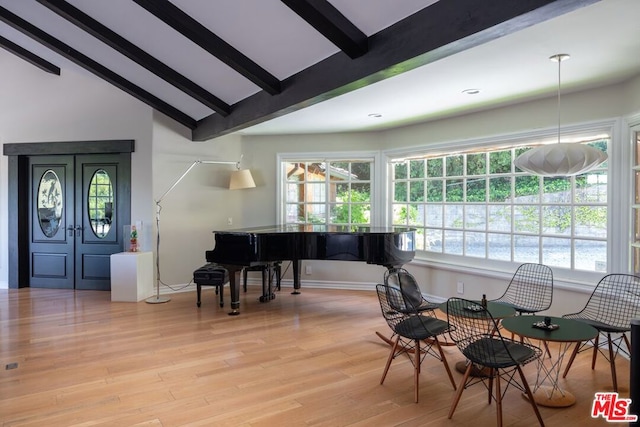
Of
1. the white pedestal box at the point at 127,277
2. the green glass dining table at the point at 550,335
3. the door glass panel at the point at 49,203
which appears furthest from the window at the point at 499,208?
the door glass panel at the point at 49,203

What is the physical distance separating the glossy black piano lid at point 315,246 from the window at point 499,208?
0.96 m

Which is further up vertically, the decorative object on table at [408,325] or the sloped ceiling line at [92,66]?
the sloped ceiling line at [92,66]

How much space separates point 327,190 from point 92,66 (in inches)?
144

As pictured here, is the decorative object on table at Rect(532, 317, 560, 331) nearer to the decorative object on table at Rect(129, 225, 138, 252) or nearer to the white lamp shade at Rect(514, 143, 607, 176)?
the white lamp shade at Rect(514, 143, 607, 176)

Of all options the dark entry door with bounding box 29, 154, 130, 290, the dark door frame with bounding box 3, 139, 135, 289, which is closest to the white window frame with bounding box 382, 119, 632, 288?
the dark entry door with bounding box 29, 154, 130, 290

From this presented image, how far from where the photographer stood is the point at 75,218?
650 centimetres

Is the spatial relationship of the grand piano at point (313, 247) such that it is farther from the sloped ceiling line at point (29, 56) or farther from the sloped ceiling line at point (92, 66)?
the sloped ceiling line at point (29, 56)

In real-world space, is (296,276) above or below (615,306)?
below

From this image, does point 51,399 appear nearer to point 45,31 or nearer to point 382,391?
point 382,391

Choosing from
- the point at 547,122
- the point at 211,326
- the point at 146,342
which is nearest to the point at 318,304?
the point at 211,326

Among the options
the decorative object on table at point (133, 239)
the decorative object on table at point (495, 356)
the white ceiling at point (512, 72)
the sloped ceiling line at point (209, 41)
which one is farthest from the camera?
the decorative object on table at point (133, 239)

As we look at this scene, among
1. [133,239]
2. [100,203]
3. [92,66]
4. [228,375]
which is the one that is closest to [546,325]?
[228,375]

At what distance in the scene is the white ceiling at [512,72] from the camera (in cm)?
264

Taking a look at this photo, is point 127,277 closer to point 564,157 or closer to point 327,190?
point 327,190
